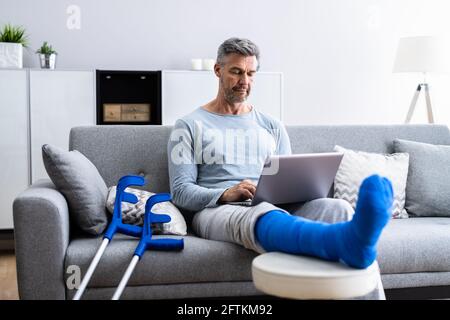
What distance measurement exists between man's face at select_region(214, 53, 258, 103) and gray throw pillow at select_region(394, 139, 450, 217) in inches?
34.5

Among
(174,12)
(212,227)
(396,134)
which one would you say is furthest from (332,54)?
(212,227)

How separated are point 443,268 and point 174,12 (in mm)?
3215

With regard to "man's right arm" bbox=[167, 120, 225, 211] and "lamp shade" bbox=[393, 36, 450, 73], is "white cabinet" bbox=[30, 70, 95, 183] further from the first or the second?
"lamp shade" bbox=[393, 36, 450, 73]

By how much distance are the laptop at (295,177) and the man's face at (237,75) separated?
63 centimetres

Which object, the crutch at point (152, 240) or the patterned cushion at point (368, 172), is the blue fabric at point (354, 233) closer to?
the crutch at point (152, 240)

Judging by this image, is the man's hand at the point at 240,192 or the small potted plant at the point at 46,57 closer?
the man's hand at the point at 240,192

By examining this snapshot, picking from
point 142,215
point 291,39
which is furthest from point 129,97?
point 142,215

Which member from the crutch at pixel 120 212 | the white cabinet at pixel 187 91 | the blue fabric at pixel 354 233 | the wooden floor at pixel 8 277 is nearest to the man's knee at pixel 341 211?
the blue fabric at pixel 354 233

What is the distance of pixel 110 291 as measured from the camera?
83.7 inches

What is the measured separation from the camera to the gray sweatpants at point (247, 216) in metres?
1.96

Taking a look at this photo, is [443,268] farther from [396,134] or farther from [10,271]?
[10,271]

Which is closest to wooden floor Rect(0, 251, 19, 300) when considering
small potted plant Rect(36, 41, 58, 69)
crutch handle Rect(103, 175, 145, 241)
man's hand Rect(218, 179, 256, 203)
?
crutch handle Rect(103, 175, 145, 241)

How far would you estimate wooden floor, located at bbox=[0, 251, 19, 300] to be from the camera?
9.61ft

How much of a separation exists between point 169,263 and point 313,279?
2.60 ft
